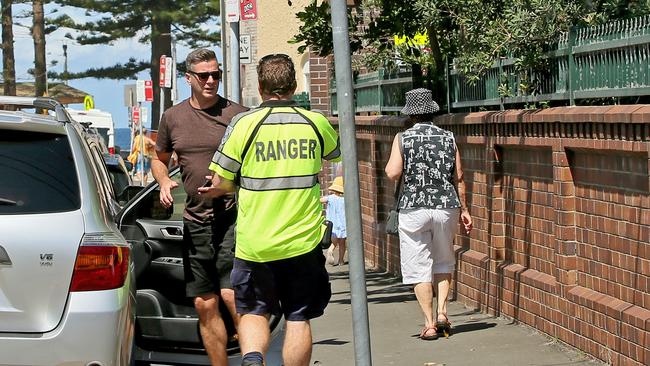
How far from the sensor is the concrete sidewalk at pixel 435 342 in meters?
9.72

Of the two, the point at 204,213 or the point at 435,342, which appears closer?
the point at 204,213

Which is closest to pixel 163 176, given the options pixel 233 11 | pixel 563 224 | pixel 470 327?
pixel 563 224

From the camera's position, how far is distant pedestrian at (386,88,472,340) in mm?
10641

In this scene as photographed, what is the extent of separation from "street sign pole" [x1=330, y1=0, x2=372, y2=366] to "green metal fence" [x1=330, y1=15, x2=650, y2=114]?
3.05 m

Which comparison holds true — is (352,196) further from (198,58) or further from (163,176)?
(198,58)

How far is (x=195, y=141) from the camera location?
8203 mm

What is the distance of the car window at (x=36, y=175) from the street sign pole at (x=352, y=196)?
52.9 inches

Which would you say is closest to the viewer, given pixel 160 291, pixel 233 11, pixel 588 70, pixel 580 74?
pixel 160 291

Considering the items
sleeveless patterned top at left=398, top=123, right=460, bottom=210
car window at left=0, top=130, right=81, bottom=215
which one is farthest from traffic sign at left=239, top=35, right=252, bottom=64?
car window at left=0, top=130, right=81, bottom=215

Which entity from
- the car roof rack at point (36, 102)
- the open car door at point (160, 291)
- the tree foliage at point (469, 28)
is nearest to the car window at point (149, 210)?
the open car door at point (160, 291)

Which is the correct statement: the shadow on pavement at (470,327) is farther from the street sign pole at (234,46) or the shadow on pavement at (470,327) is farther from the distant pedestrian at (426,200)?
the street sign pole at (234,46)

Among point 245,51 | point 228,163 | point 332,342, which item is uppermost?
point 245,51

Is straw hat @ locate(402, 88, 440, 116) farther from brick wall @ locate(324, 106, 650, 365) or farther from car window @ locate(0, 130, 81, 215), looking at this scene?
car window @ locate(0, 130, 81, 215)

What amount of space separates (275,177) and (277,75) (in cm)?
54
